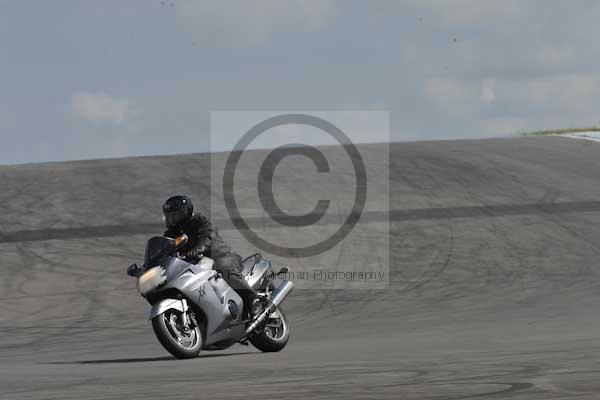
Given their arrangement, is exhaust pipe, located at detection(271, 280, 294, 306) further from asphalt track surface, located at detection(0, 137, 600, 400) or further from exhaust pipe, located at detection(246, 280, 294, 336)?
asphalt track surface, located at detection(0, 137, 600, 400)

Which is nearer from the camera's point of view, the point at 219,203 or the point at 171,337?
the point at 171,337

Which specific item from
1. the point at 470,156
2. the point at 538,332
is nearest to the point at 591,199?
the point at 470,156

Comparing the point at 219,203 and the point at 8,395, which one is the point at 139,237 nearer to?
the point at 219,203

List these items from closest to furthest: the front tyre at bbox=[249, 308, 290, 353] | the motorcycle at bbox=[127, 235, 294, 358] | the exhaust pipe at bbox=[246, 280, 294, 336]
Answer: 1. the motorcycle at bbox=[127, 235, 294, 358]
2. the exhaust pipe at bbox=[246, 280, 294, 336]
3. the front tyre at bbox=[249, 308, 290, 353]

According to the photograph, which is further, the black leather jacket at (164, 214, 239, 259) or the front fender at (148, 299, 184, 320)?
the black leather jacket at (164, 214, 239, 259)

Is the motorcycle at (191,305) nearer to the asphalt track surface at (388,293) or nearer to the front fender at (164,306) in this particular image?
the front fender at (164,306)

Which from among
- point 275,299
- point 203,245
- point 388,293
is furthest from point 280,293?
point 388,293

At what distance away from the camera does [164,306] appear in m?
8.70

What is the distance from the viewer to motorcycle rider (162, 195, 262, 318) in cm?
920

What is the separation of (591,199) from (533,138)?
10100mm

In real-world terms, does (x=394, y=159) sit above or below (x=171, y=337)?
above

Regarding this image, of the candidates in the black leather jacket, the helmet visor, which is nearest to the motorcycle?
the black leather jacket

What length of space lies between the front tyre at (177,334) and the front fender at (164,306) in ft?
0.13

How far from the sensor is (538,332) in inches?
395
